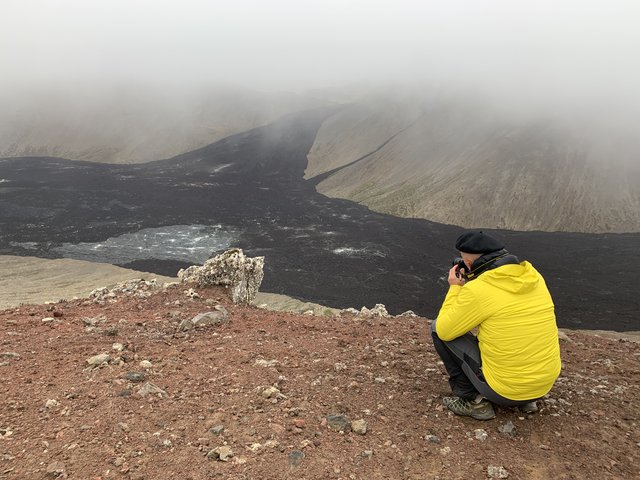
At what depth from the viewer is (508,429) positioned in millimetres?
5922

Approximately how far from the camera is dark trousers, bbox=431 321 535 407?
5.94 metres

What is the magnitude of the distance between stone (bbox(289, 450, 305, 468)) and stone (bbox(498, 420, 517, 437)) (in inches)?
100

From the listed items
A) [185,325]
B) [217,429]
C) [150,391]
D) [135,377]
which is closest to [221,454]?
[217,429]

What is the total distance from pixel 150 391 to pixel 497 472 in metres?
4.71

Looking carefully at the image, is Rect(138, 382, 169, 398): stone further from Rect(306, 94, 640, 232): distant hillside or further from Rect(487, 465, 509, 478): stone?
Rect(306, 94, 640, 232): distant hillside

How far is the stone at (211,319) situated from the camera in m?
10.2

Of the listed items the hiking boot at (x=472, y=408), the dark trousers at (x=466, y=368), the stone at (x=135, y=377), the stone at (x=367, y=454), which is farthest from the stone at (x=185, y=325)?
the hiking boot at (x=472, y=408)

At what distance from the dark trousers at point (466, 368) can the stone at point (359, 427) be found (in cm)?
135

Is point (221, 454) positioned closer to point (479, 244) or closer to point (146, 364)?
point (146, 364)

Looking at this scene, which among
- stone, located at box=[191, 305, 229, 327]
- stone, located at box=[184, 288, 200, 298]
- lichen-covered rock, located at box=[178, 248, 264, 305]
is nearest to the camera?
stone, located at box=[191, 305, 229, 327]

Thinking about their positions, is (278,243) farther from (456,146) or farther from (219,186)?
(456,146)

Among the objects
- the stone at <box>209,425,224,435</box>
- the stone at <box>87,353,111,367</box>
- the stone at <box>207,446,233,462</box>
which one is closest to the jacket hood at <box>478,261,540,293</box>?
the stone at <box>207,446,233,462</box>

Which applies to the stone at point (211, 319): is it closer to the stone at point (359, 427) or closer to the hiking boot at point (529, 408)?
the stone at point (359, 427)

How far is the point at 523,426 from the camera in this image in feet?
19.8
